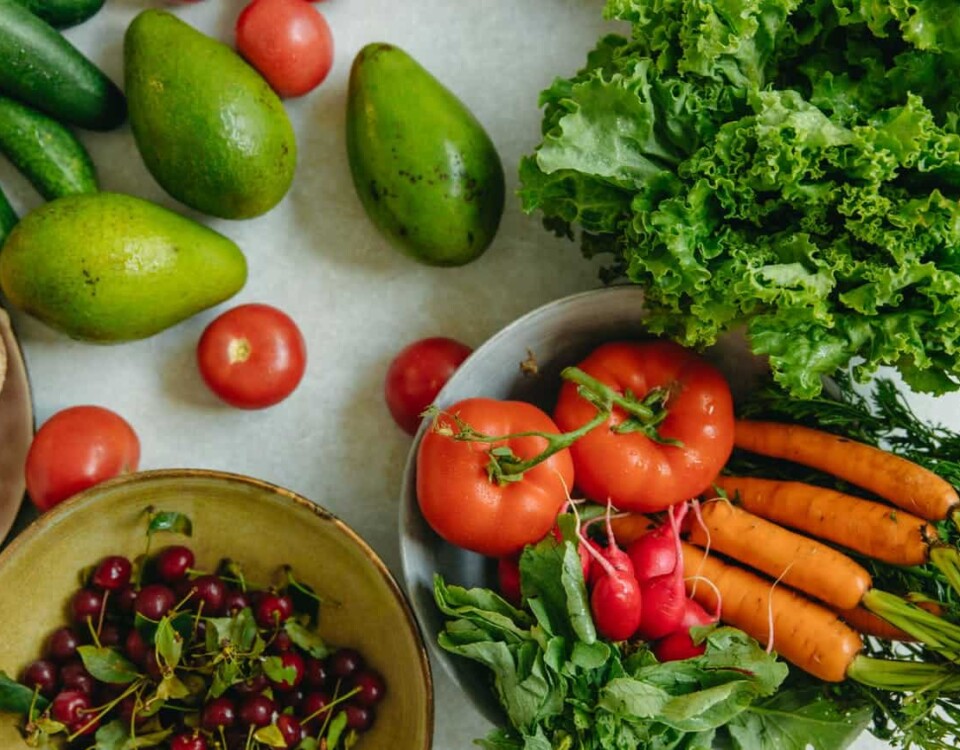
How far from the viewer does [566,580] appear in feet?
3.13

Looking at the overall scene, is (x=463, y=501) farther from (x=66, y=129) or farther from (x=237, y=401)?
(x=66, y=129)

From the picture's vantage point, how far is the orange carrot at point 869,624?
1028 mm

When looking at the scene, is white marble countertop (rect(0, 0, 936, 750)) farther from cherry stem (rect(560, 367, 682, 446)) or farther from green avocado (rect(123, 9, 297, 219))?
cherry stem (rect(560, 367, 682, 446))

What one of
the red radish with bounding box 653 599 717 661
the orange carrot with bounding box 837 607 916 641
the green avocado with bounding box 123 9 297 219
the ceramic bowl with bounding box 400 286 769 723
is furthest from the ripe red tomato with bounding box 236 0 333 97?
the orange carrot with bounding box 837 607 916 641

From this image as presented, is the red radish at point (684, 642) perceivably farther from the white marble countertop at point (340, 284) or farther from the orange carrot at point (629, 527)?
the white marble countertop at point (340, 284)

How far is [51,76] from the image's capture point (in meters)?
1.13

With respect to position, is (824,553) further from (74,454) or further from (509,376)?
(74,454)

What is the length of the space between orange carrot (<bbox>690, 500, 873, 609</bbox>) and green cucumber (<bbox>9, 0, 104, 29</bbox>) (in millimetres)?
948

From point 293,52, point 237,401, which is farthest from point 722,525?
point 293,52

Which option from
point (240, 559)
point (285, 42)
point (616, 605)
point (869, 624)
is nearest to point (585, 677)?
point (616, 605)

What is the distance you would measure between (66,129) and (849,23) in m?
0.90

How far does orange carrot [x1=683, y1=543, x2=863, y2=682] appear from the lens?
1020mm

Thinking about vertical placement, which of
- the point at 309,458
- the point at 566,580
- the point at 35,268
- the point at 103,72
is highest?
the point at 103,72

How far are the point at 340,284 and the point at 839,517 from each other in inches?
25.7
